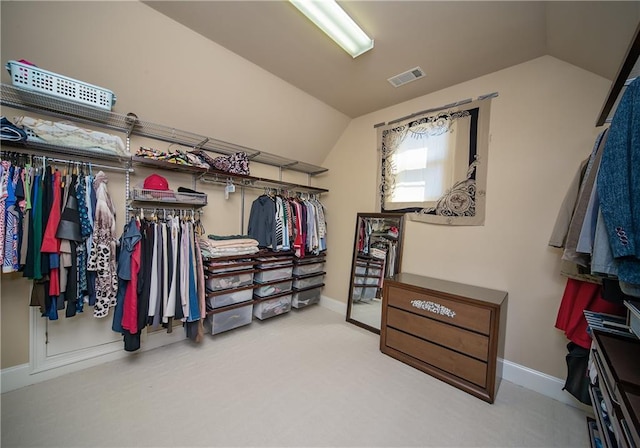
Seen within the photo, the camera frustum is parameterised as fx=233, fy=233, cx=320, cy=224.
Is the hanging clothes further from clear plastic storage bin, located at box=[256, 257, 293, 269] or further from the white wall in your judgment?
clear plastic storage bin, located at box=[256, 257, 293, 269]

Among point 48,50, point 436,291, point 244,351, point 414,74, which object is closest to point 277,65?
point 414,74

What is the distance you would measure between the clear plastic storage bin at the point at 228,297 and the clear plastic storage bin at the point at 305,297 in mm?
715

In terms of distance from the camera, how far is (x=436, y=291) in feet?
6.60

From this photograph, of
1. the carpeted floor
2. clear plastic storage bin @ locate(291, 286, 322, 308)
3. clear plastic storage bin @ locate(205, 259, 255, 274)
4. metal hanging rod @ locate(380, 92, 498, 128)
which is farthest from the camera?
clear plastic storage bin @ locate(291, 286, 322, 308)

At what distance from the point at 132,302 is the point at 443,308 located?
8.36 ft

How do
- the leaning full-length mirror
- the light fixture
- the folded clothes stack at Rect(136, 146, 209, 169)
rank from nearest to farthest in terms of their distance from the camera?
1. the light fixture
2. the folded clothes stack at Rect(136, 146, 209, 169)
3. the leaning full-length mirror

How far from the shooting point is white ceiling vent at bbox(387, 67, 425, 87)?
2.17 meters

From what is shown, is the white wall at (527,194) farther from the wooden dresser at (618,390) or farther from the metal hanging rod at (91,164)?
the metal hanging rod at (91,164)

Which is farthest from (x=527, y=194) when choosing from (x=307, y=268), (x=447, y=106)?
(x=307, y=268)

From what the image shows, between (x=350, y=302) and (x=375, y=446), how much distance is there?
5.63 feet

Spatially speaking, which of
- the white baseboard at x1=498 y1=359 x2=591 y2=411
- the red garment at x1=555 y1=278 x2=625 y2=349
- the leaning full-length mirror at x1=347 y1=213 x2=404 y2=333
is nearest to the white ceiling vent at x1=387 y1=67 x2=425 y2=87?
the leaning full-length mirror at x1=347 y1=213 x2=404 y2=333

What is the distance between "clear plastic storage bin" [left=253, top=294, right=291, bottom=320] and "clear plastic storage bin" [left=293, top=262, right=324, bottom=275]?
1.12 ft

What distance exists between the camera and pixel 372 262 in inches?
116

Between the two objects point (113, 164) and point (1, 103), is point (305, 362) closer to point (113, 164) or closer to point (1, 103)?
point (113, 164)
